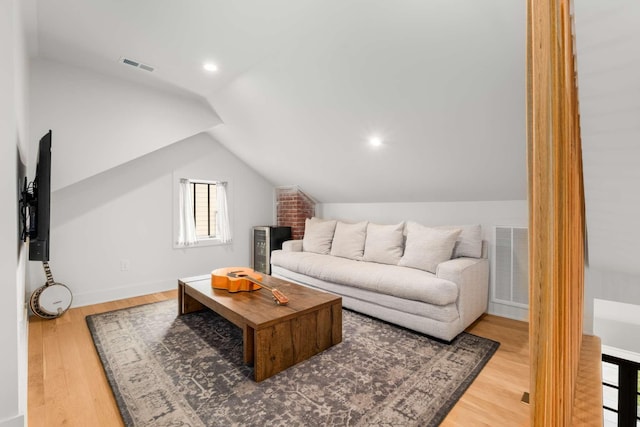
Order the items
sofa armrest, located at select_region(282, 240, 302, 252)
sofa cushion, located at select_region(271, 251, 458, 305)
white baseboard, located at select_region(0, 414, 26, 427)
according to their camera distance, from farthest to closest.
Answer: sofa armrest, located at select_region(282, 240, 302, 252), sofa cushion, located at select_region(271, 251, 458, 305), white baseboard, located at select_region(0, 414, 26, 427)

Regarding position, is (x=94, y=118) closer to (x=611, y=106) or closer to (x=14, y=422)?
(x=14, y=422)

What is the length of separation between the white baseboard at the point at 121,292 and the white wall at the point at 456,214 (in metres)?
2.66

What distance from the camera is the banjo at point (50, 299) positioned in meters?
2.90

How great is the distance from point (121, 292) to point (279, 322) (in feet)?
8.76

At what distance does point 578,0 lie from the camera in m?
1.09

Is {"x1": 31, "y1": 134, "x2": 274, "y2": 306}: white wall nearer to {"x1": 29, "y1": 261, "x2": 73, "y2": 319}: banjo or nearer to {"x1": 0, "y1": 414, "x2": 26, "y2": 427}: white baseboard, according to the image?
{"x1": 29, "y1": 261, "x2": 73, "y2": 319}: banjo

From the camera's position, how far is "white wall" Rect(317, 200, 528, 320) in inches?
117

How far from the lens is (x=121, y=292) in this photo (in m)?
3.61

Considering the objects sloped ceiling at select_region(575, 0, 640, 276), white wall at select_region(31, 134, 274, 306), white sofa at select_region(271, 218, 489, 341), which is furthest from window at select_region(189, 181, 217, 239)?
sloped ceiling at select_region(575, 0, 640, 276)

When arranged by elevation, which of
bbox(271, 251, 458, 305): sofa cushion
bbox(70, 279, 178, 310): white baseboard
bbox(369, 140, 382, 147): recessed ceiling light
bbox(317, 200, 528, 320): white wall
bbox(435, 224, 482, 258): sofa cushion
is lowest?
bbox(70, 279, 178, 310): white baseboard

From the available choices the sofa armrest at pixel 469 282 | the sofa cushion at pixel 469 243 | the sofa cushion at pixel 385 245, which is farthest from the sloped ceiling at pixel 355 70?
the sofa armrest at pixel 469 282

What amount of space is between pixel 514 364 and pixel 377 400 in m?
1.12

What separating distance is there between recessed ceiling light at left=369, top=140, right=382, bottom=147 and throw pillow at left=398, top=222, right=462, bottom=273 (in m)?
1.03

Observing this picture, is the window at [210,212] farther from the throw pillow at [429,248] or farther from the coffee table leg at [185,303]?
the throw pillow at [429,248]
